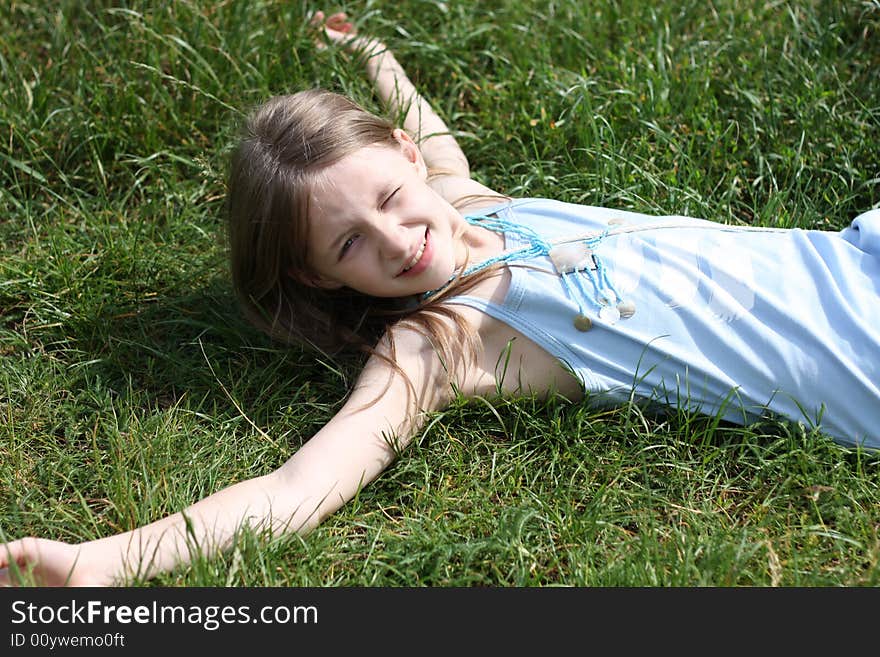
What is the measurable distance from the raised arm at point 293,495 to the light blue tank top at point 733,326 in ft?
1.02

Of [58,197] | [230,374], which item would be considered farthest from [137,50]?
[230,374]

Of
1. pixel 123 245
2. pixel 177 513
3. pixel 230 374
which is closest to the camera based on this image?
pixel 177 513

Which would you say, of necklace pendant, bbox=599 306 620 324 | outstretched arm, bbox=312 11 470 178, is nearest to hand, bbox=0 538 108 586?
necklace pendant, bbox=599 306 620 324

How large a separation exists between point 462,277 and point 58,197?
161 centimetres

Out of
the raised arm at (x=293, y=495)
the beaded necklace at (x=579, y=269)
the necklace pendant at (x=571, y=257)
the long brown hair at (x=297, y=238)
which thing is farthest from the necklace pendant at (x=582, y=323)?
the raised arm at (x=293, y=495)

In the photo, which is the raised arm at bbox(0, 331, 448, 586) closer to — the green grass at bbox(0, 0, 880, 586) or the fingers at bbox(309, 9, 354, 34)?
the green grass at bbox(0, 0, 880, 586)

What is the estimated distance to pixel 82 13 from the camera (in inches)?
160

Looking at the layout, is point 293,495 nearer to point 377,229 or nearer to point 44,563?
point 44,563

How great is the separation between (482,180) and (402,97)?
1.34ft

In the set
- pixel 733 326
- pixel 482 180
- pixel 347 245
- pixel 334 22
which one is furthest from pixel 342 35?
pixel 733 326

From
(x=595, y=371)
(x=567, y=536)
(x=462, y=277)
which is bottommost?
(x=567, y=536)

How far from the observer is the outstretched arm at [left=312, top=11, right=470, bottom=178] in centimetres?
349

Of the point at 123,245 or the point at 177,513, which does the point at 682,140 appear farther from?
the point at 177,513

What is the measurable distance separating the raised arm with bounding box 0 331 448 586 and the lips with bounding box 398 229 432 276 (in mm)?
169
